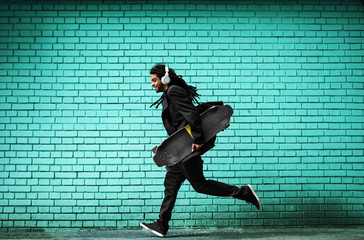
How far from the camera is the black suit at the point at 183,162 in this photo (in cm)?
460

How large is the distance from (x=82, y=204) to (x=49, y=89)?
5.91ft

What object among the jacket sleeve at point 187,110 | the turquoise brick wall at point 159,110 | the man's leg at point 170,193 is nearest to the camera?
the jacket sleeve at point 187,110

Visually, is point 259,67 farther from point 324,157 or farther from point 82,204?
point 82,204

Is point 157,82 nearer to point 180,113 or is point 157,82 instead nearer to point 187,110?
point 180,113

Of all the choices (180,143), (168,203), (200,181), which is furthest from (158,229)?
(180,143)

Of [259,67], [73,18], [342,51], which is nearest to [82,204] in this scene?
[73,18]

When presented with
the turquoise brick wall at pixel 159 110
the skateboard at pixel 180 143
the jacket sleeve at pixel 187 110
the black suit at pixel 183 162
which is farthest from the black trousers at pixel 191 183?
the turquoise brick wall at pixel 159 110

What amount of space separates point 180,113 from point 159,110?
1236mm

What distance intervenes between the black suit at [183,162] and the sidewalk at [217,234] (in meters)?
0.53

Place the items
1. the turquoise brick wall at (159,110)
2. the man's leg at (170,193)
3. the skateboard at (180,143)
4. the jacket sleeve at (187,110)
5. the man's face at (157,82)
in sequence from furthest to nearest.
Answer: the turquoise brick wall at (159,110) → the man's leg at (170,193) → the man's face at (157,82) → the skateboard at (180,143) → the jacket sleeve at (187,110)

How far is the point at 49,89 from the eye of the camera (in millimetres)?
5992

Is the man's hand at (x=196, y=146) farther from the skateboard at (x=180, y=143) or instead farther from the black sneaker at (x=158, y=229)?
the black sneaker at (x=158, y=229)

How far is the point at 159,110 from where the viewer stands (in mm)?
5984

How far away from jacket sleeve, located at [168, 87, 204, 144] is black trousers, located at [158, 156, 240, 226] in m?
0.36
